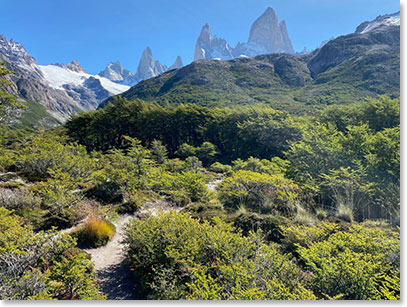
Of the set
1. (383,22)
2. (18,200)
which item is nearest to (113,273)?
(18,200)

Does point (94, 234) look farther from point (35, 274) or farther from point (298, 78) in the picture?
point (298, 78)

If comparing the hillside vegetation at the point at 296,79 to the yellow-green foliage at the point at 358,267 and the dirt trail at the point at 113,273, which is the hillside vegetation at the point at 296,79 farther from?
the dirt trail at the point at 113,273

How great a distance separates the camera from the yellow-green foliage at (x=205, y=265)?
311cm

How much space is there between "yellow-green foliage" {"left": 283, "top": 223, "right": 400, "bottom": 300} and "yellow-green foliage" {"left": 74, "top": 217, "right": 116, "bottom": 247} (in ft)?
17.1

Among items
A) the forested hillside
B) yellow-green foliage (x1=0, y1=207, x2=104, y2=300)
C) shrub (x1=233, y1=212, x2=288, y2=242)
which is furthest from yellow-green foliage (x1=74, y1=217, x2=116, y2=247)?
shrub (x1=233, y1=212, x2=288, y2=242)

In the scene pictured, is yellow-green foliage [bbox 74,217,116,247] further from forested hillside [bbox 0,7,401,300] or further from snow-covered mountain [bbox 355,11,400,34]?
snow-covered mountain [bbox 355,11,400,34]

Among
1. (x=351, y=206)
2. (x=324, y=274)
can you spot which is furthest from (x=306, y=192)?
(x=324, y=274)

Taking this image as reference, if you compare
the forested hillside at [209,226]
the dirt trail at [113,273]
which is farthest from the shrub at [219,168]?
the dirt trail at [113,273]

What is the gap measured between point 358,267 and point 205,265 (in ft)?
7.95

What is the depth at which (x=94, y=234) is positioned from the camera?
19.7ft

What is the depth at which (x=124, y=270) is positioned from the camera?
16.0 ft

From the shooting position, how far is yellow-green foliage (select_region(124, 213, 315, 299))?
3107mm

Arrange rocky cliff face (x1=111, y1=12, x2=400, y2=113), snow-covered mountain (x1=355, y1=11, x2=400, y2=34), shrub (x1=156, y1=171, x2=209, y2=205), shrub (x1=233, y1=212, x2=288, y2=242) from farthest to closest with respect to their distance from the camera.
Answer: snow-covered mountain (x1=355, y1=11, x2=400, y2=34)
rocky cliff face (x1=111, y1=12, x2=400, y2=113)
shrub (x1=156, y1=171, x2=209, y2=205)
shrub (x1=233, y1=212, x2=288, y2=242)

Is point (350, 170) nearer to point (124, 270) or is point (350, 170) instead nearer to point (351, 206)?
point (351, 206)
